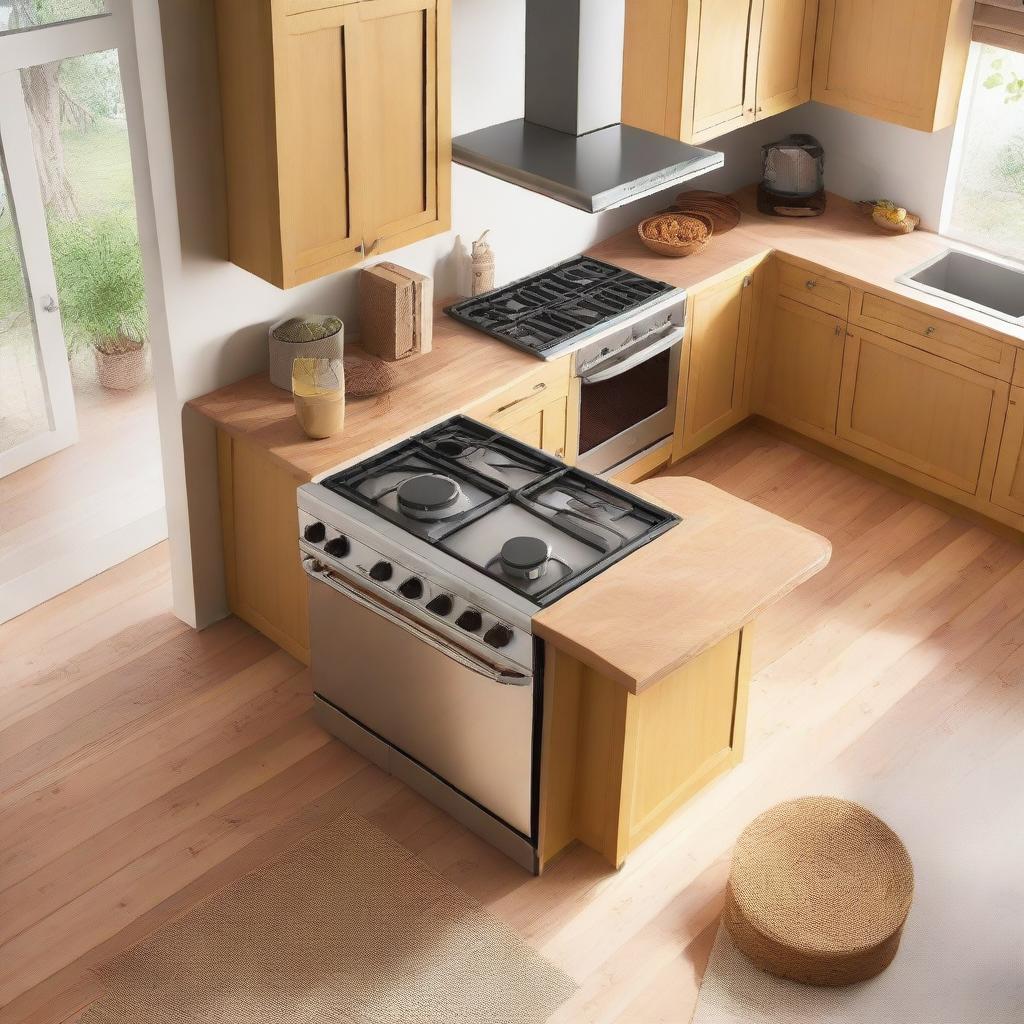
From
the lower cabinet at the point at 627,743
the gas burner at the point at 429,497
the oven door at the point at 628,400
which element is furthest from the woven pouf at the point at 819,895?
the oven door at the point at 628,400

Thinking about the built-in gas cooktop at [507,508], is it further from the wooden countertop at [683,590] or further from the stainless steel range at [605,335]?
the stainless steel range at [605,335]

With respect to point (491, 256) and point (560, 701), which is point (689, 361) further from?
point (560, 701)

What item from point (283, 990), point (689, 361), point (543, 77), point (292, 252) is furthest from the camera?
point (689, 361)

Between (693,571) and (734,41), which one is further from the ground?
(734,41)

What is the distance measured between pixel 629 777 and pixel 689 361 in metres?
2.27

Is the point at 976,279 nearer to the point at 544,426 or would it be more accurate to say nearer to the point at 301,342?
the point at 544,426

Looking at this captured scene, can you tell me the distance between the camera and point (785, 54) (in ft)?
18.3

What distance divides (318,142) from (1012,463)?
2.95m

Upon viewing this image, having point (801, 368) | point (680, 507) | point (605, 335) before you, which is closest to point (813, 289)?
point (801, 368)

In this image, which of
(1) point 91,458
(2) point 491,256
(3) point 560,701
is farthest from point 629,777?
(1) point 91,458

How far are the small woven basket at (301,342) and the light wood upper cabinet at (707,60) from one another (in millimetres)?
1615

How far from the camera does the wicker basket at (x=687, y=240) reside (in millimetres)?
5617

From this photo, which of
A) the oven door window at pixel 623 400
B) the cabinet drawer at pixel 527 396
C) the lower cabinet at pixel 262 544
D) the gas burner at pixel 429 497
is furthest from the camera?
the oven door window at pixel 623 400

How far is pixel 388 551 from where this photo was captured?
3.86 metres
